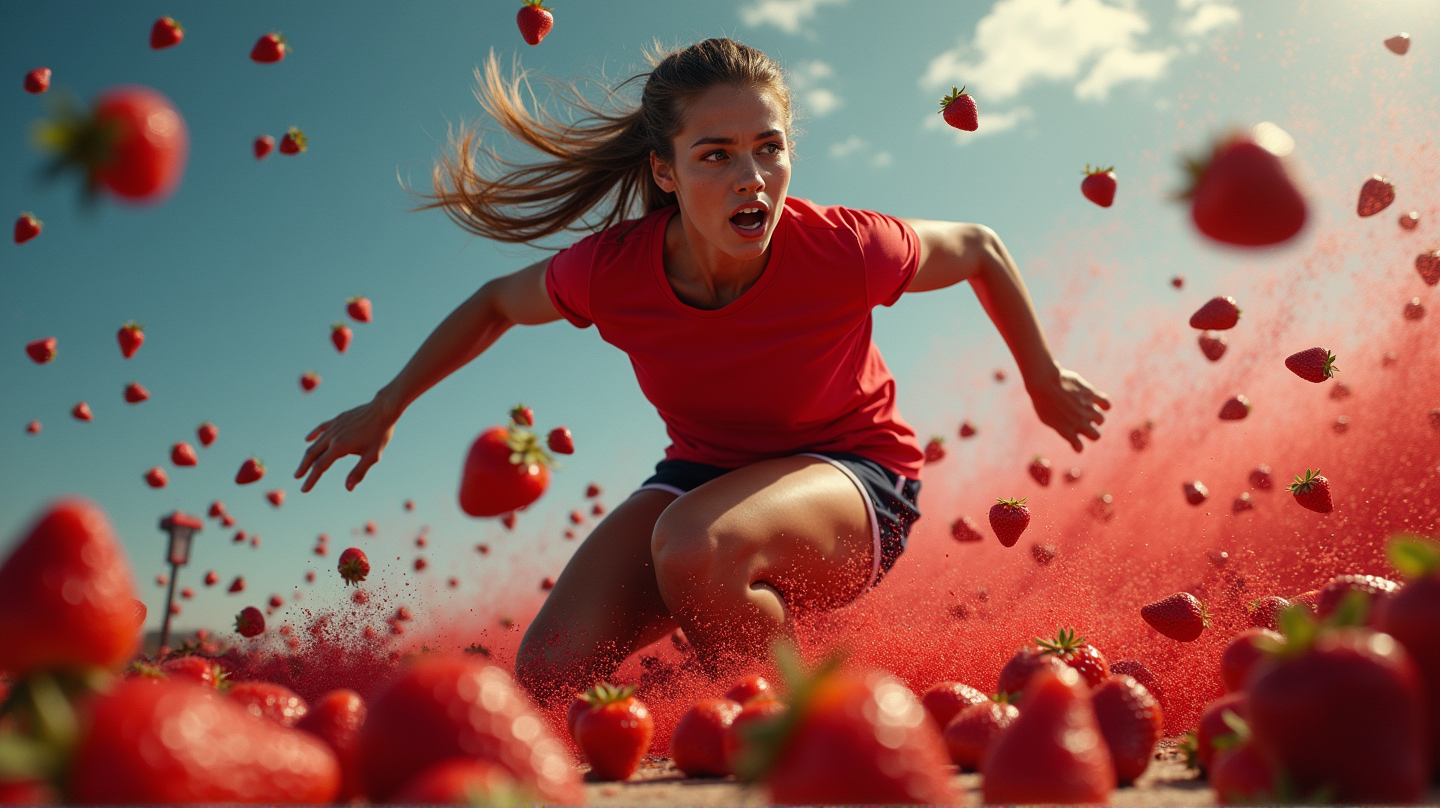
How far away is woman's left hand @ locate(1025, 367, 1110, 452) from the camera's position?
391 cm

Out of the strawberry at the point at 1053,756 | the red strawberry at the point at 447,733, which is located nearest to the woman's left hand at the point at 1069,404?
the strawberry at the point at 1053,756

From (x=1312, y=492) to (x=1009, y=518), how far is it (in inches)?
56.4

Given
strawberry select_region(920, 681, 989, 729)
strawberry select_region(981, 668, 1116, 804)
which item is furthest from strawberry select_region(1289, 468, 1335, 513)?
strawberry select_region(981, 668, 1116, 804)

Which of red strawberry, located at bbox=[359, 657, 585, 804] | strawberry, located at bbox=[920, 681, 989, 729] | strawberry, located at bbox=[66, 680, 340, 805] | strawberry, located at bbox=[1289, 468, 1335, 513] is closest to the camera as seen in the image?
strawberry, located at bbox=[66, 680, 340, 805]

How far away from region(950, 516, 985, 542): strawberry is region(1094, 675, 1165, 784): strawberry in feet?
15.9

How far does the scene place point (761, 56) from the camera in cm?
405

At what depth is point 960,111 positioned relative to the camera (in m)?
5.07

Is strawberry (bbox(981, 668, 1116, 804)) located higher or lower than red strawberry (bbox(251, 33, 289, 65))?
lower

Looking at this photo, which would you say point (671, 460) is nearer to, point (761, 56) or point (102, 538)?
point (761, 56)

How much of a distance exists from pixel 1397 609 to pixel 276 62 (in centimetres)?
720

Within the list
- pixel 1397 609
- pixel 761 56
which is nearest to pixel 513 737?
pixel 1397 609

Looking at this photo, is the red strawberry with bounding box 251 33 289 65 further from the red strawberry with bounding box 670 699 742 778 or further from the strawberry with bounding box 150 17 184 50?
the red strawberry with bounding box 670 699 742 778

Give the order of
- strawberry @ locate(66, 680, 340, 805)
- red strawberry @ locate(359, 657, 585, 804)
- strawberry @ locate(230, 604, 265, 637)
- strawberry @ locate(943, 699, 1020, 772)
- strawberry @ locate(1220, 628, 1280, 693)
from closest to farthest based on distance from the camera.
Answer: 1. strawberry @ locate(66, 680, 340, 805)
2. red strawberry @ locate(359, 657, 585, 804)
3. strawberry @ locate(943, 699, 1020, 772)
4. strawberry @ locate(1220, 628, 1280, 693)
5. strawberry @ locate(230, 604, 265, 637)

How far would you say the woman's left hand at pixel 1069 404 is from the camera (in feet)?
12.8
